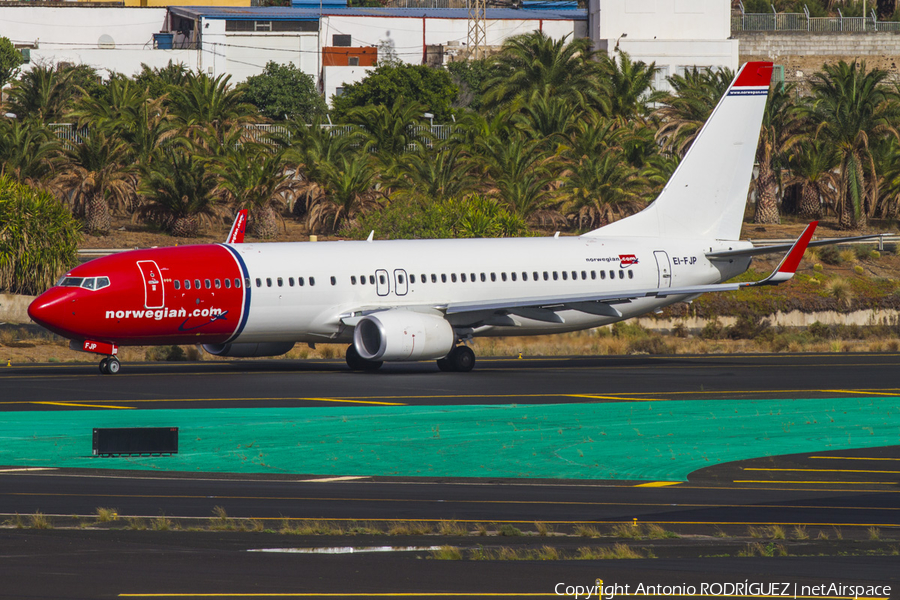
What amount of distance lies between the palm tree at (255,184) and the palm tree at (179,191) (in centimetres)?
93

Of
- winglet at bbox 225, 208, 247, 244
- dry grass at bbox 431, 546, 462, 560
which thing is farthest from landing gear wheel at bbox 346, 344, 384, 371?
dry grass at bbox 431, 546, 462, 560

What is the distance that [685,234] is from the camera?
138 ft

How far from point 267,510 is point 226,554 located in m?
3.09

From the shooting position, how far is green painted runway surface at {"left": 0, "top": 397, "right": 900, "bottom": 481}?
69.3 feet

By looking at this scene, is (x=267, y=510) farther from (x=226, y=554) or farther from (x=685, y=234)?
(x=685, y=234)

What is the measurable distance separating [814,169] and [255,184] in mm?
31899

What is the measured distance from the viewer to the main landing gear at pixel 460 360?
3728cm

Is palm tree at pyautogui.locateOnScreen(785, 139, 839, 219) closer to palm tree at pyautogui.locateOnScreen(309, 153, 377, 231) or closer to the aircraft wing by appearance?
palm tree at pyautogui.locateOnScreen(309, 153, 377, 231)

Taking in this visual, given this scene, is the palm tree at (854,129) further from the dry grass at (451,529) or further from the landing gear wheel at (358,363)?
the dry grass at (451,529)

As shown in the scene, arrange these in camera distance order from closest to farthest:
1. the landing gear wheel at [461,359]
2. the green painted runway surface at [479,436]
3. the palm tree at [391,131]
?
the green painted runway surface at [479,436], the landing gear wheel at [461,359], the palm tree at [391,131]

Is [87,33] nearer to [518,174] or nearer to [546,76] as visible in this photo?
[546,76]

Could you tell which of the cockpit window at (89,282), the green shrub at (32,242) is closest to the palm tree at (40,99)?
the green shrub at (32,242)

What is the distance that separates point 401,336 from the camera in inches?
1367

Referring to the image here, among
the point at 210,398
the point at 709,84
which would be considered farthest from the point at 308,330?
the point at 709,84
